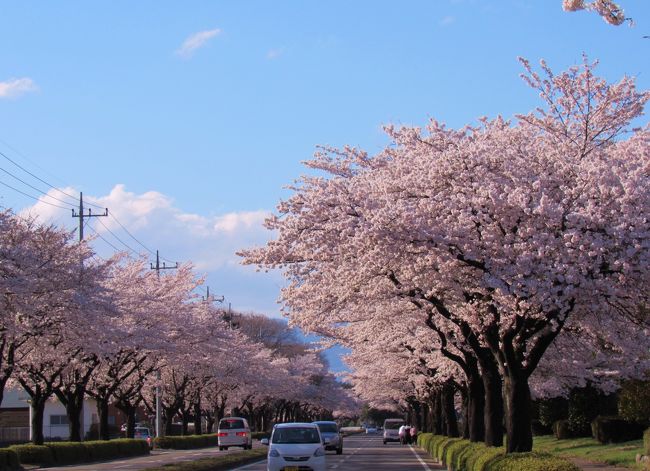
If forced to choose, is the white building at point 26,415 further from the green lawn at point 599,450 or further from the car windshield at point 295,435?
the car windshield at point 295,435

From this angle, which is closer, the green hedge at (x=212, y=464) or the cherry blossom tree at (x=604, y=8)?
the cherry blossom tree at (x=604, y=8)

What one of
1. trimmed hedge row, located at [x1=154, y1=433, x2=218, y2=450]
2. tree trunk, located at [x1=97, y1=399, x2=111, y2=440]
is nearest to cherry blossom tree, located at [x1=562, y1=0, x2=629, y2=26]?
tree trunk, located at [x1=97, y1=399, x2=111, y2=440]

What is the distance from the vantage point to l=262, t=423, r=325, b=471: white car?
22312 millimetres

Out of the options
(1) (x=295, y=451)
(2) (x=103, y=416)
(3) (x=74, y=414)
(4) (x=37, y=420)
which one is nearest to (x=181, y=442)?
(2) (x=103, y=416)

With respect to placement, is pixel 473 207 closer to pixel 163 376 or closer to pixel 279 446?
pixel 279 446

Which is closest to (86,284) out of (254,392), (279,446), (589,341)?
(279,446)

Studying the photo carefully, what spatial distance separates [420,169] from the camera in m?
19.2

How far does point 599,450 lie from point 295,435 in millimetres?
12626

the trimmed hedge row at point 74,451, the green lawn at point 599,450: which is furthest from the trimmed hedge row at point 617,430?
the trimmed hedge row at point 74,451

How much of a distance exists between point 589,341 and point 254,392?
5672cm

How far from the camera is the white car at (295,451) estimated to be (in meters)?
22.3

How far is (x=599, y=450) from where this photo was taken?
3059 cm

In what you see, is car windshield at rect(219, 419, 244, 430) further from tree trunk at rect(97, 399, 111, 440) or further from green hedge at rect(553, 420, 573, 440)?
green hedge at rect(553, 420, 573, 440)

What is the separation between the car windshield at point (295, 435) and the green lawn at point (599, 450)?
5.88m
